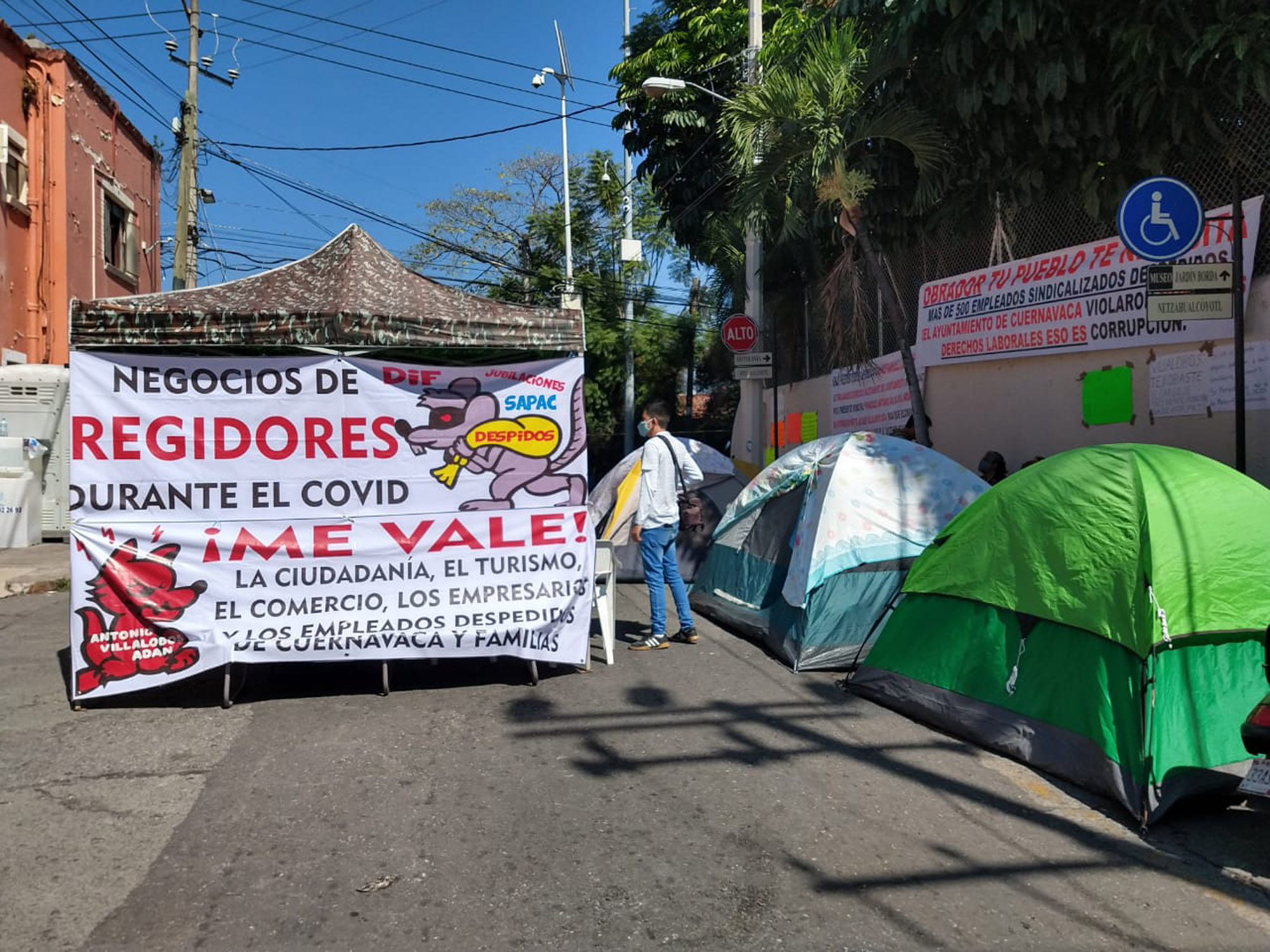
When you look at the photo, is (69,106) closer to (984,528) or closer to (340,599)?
(340,599)

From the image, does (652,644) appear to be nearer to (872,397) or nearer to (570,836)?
(570,836)

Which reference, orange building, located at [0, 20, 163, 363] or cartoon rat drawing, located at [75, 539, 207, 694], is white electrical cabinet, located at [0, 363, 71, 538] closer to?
orange building, located at [0, 20, 163, 363]

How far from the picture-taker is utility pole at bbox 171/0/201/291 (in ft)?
56.9

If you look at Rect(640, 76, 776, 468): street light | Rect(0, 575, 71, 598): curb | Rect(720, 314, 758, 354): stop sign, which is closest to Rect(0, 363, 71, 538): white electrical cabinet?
Rect(0, 575, 71, 598): curb

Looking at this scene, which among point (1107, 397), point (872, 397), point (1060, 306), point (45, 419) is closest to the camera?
point (1107, 397)

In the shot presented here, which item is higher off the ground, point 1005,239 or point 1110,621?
point 1005,239

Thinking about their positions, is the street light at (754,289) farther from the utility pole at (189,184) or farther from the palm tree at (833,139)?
the utility pole at (189,184)

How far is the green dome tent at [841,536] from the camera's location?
21.9ft

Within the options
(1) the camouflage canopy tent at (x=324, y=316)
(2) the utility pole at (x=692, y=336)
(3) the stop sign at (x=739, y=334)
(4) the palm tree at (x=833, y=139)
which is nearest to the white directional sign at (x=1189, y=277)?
(1) the camouflage canopy tent at (x=324, y=316)

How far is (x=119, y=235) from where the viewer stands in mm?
20047

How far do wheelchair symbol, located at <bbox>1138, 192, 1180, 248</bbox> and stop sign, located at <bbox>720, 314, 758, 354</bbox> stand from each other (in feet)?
22.5

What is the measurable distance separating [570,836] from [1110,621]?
102 inches

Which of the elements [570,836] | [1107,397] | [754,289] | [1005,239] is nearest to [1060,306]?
[1107,397]

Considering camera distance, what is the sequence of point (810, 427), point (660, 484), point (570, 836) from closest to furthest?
point (570, 836) → point (660, 484) → point (810, 427)
